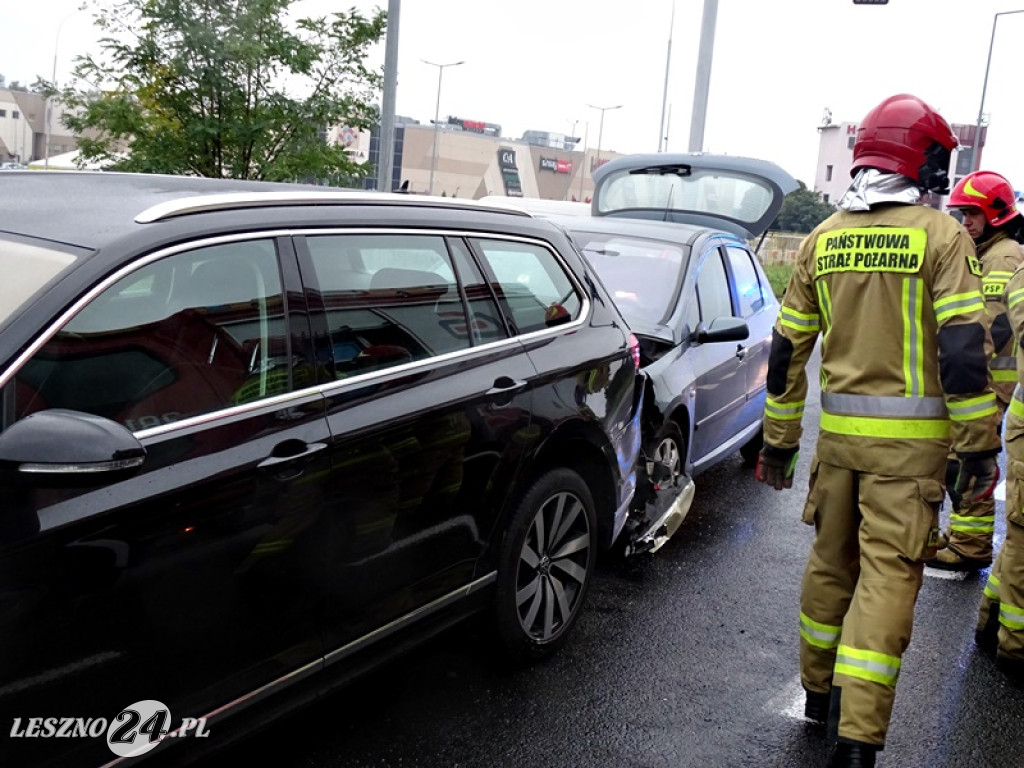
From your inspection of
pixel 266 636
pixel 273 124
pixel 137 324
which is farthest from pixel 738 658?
pixel 273 124

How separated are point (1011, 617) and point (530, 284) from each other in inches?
94.0

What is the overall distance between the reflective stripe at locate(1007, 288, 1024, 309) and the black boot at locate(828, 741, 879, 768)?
208 centimetres

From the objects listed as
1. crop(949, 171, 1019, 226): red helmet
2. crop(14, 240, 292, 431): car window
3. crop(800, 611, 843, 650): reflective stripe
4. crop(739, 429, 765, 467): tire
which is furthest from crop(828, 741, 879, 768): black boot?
crop(739, 429, 765, 467): tire

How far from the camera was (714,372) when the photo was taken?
6.01 metres

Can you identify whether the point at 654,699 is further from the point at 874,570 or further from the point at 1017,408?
the point at 1017,408

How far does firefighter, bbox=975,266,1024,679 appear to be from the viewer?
4.08m

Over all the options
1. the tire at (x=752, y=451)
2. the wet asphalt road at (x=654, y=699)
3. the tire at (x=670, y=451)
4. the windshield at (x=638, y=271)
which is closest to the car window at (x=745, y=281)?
the windshield at (x=638, y=271)

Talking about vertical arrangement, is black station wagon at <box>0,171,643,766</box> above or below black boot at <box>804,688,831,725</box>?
above

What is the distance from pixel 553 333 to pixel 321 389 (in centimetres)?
133

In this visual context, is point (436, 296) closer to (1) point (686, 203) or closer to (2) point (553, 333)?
(2) point (553, 333)

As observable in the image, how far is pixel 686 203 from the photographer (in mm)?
8250

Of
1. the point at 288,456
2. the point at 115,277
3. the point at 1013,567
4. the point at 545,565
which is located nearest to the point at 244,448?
the point at 288,456

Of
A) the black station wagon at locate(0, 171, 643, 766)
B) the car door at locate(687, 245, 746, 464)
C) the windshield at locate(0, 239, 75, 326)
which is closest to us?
the black station wagon at locate(0, 171, 643, 766)

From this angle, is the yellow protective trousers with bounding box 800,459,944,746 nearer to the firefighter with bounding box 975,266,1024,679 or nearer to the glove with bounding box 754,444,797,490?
the glove with bounding box 754,444,797,490
